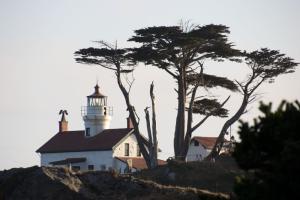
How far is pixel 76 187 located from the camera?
45.4m

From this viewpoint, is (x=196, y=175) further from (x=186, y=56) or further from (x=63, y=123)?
(x=63, y=123)

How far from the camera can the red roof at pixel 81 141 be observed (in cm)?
8388

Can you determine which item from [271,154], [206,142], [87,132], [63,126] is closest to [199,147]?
[206,142]

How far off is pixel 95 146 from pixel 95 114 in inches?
163

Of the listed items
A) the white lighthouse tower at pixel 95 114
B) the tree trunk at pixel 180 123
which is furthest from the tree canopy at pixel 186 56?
the white lighthouse tower at pixel 95 114

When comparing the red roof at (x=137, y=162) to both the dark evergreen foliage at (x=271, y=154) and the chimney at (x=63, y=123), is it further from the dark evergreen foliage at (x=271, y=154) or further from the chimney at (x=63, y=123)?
the dark evergreen foliage at (x=271, y=154)

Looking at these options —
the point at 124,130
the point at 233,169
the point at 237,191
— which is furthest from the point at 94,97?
the point at 237,191

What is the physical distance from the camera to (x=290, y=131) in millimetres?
25812

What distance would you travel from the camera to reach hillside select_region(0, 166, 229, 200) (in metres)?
44.2

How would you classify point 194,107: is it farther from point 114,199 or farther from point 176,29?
point 114,199

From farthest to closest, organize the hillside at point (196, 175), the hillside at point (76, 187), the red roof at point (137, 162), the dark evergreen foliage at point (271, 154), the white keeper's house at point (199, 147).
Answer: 1. the white keeper's house at point (199, 147)
2. the red roof at point (137, 162)
3. the hillside at point (196, 175)
4. the hillside at point (76, 187)
5. the dark evergreen foliage at point (271, 154)

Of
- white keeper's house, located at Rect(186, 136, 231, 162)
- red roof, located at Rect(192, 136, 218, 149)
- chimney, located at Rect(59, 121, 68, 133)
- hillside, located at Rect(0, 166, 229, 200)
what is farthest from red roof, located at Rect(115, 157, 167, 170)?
hillside, located at Rect(0, 166, 229, 200)

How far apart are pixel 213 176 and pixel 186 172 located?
6.06 feet

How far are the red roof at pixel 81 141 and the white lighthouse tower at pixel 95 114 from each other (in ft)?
1.97
